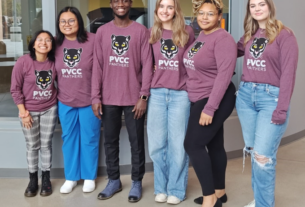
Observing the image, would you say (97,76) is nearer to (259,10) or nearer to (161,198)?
(161,198)

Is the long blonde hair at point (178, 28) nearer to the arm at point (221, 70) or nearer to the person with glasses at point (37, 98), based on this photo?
the arm at point (221, 70)

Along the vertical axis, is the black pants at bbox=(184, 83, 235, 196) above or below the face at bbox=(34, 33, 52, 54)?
below

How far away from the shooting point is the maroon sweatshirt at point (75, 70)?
126 inches

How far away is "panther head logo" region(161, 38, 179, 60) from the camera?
113 inches

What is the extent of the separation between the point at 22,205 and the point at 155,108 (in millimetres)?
1357

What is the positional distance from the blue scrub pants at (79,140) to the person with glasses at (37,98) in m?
0.13

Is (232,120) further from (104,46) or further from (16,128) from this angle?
(16,128)

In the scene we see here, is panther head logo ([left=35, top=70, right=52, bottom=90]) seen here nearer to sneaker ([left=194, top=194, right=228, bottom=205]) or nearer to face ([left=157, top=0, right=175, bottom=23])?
face ([left=157, top=0, right=175, bottom=23])

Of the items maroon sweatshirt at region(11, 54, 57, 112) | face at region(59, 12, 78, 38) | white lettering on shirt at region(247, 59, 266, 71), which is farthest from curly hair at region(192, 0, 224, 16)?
maroon sweatshirt at region(11, 54, 57, 112)

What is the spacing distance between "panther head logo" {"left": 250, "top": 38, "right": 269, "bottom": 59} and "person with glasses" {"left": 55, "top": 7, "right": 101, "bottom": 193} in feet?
4.51

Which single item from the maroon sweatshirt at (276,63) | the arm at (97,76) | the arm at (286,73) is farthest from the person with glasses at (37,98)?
the arm at (286,73)

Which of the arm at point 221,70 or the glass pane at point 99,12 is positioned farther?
the glass pane at point 99,12

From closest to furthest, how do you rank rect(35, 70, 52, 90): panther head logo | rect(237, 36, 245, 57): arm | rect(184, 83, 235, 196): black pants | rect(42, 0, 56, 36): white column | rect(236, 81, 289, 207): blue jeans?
rect(236, 81, 289, 207): blue jeans, rect(184, 83, 235, 196): black pants, rect(237, 36, 245, 57): arm, rect(35, 70, 52, 90): panther head logo, rect(42, 0, 56, 36): white column

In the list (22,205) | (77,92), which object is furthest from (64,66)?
(22,205)
